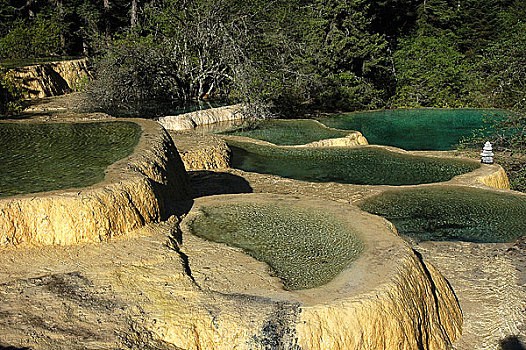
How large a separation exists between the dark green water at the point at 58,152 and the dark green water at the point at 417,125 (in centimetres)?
880

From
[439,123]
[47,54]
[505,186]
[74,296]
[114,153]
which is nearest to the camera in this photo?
[74,296]

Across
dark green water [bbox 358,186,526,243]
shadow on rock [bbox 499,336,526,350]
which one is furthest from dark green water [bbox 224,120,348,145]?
shadow on rock [bbox 499,336,526,350]

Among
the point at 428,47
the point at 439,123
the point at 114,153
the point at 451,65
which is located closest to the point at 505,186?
the point at 114,153

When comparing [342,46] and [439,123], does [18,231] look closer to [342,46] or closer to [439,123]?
[439,123]

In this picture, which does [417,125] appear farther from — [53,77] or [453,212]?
[53,77]

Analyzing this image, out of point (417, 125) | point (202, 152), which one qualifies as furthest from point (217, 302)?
point (417, 125)

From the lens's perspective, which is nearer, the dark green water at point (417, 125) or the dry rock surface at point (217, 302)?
the dry rock surface at point (217, 302)

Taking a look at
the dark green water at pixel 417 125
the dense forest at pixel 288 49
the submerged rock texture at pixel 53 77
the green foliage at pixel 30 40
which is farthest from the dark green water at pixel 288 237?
the green foliage at pixel 30 40

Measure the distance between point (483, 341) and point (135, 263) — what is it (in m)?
3.22

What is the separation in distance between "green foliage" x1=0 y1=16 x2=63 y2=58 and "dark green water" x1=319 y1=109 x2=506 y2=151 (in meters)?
10.3

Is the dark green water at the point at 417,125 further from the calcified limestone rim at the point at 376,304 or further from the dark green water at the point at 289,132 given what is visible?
the calcified limestone rim at the point at 376,304

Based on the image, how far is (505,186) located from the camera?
9.45m

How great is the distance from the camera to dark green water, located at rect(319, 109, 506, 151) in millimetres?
14406

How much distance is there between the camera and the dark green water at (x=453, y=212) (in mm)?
6840
